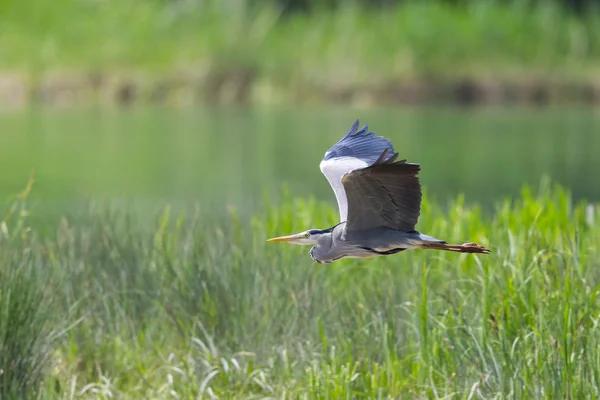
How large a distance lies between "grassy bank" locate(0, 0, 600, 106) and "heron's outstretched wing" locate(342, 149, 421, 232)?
1830 cm

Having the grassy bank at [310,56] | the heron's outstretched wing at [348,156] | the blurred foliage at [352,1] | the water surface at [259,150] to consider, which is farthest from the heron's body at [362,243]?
the blurred foliage at [352,1]

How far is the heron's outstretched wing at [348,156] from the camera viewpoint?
3.23 meters

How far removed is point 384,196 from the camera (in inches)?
117

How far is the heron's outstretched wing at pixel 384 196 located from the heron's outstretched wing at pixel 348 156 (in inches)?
6.0

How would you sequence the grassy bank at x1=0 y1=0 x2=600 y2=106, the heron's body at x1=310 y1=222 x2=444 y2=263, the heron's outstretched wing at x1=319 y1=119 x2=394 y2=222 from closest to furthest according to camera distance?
the heron's body at x1=310 y1=222 x2=444 y2=263 → the heron's outstretched wing at x1=319 y1=119 x2=394 y2=222 → the grassy bank at x1=0 y1=0 x2=600 y2=106

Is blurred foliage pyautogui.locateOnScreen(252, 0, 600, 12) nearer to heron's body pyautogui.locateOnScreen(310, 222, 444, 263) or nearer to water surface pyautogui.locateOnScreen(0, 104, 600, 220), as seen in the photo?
water surface pyautogui.locateOnScreen(0, 104, 600, 220)

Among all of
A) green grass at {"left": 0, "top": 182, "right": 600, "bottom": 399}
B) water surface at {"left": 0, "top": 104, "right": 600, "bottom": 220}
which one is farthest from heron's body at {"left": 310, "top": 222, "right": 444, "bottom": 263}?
water surface at {"left": 0, "top": 104, "right": 600, "bottom": 220}

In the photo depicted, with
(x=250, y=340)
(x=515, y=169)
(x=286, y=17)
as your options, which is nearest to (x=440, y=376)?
(x=250, y=340)

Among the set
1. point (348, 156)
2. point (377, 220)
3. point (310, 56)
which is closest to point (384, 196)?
point (377, 220)

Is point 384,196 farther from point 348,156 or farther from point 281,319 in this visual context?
point 281,319

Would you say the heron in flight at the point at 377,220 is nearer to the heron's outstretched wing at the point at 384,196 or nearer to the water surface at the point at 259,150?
the heron's outstretched wing at the point at 384,196

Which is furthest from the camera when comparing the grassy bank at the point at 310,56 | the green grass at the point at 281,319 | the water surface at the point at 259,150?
the grassy bank at the point at 310,56

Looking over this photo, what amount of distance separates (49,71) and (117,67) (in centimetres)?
128

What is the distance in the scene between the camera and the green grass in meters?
3.51
